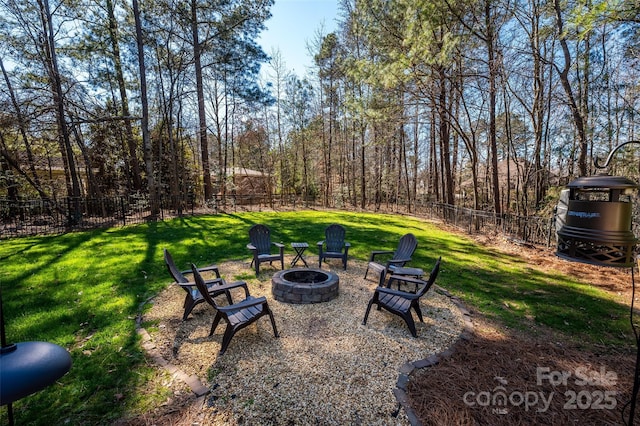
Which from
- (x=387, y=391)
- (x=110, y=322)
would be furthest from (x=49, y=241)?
(x=387, y=391)

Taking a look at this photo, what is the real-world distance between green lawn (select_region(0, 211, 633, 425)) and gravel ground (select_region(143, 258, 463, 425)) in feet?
1.47

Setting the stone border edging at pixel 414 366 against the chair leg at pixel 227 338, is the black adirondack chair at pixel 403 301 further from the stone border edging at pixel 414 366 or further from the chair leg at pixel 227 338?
the chair leg at pixel 227 338

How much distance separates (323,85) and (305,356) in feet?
63.2

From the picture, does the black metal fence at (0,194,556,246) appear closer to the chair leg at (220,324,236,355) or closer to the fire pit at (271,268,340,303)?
the fire pit at (271,268,340,303)

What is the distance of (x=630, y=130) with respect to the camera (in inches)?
333

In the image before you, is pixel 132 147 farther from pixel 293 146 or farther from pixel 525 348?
pixel 525 348

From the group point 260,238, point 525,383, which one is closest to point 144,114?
point 260,238

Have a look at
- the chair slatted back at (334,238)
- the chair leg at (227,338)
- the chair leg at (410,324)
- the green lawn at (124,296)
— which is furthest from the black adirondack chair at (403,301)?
the chair slatted back at (334,238)

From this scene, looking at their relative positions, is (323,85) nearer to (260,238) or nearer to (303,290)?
(260,238)

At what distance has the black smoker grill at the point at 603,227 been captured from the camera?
4.74ft

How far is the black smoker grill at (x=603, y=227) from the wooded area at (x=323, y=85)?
3.37 metres

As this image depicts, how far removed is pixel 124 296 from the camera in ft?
14.5

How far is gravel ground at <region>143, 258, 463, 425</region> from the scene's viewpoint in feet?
7.61

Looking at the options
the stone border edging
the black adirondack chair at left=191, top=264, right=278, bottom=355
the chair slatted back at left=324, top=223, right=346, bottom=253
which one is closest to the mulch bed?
the stone border edging
